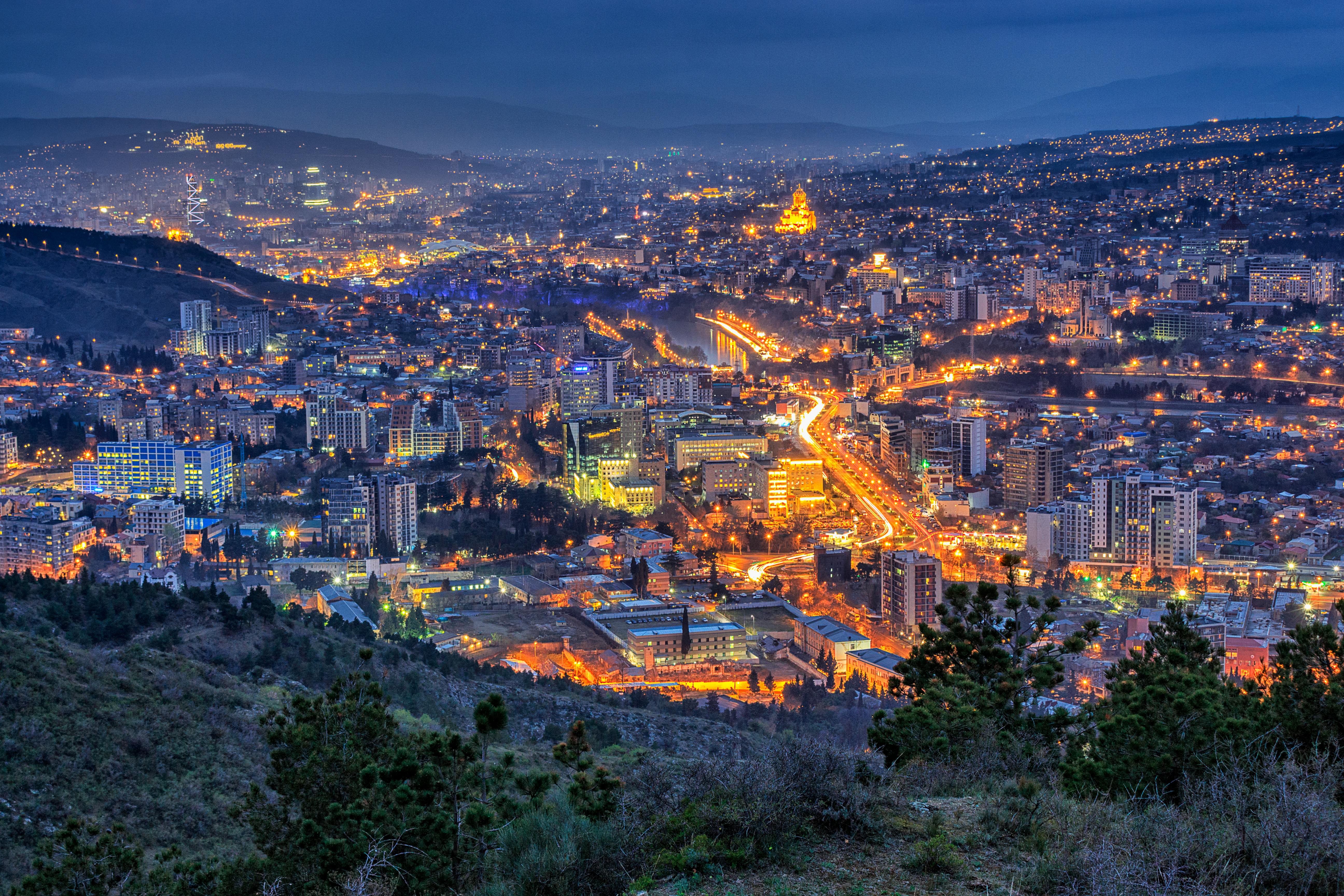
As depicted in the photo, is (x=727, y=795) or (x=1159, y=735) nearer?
(x=727, y=795)

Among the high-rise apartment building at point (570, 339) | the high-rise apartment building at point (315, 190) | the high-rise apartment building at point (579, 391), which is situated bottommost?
the high-rise apartment building at point (579, 391)

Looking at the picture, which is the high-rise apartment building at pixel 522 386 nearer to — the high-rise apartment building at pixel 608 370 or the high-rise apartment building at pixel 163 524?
the high-rise apartment building at pixel 608 370

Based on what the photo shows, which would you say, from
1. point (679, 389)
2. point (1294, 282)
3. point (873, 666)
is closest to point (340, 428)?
point (679, 389)

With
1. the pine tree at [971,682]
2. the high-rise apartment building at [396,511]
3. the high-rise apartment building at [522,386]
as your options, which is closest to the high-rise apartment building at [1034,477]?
the high-rise apartment building at [396,511]

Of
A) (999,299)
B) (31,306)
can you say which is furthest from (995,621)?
(31,306)

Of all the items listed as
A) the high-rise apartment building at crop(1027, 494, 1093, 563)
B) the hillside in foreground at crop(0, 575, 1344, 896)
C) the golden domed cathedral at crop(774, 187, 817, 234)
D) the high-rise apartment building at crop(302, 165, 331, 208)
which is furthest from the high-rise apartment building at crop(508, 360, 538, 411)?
the high-rise apartment building at crop(302, 165, 331, 208)

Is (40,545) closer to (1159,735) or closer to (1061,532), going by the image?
(1061,532)
